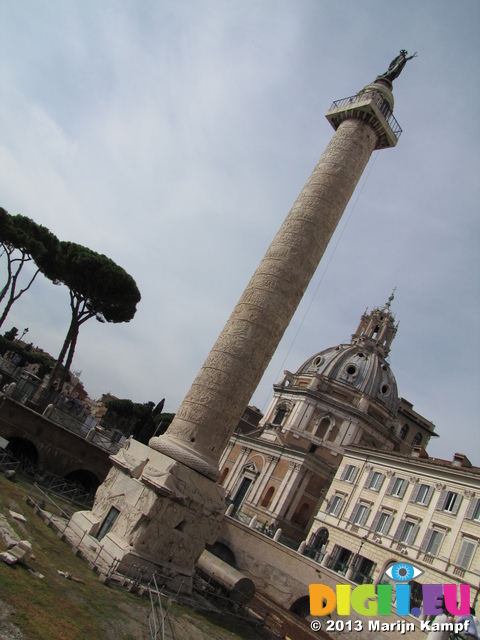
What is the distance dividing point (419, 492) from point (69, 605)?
18623mm

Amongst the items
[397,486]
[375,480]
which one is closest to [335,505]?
[375,480]

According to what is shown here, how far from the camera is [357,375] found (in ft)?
136

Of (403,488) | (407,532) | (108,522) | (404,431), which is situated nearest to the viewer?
(108,522)

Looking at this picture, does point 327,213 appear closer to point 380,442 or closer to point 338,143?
point 338,143

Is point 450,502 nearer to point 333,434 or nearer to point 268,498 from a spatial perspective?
point 268,498

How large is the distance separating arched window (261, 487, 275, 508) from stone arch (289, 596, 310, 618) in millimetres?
13148

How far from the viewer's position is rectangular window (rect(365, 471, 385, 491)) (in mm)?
25391

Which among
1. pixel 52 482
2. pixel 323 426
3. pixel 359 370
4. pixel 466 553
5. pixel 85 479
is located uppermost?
pixel 359 370

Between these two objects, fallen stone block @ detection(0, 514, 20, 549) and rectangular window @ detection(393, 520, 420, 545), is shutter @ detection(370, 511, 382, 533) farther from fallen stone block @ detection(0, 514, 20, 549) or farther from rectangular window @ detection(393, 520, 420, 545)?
fallen stone block @ detection(0, 514, 20, 549)

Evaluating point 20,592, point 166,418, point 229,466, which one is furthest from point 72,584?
point 166,418

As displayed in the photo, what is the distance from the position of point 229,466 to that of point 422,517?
19978 millimetres

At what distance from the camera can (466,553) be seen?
18875 millimetres

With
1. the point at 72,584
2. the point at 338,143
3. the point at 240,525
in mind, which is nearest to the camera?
the point at 72,584

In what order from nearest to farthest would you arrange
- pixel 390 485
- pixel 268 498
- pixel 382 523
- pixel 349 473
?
pixel 382 523 → pixel 390 485 → pixel 349 473 → pixel 268 498
